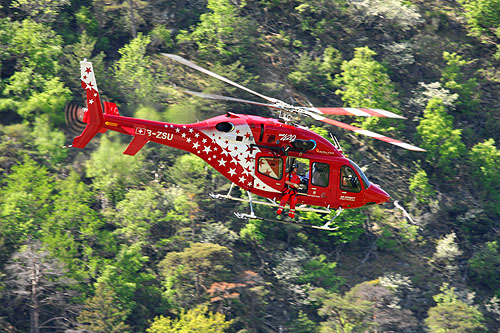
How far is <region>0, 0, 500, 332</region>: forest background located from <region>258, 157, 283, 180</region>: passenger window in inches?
717

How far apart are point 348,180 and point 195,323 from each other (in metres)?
22.7

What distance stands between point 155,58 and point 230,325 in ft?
77.3

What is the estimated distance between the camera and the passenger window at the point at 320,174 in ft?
90.5

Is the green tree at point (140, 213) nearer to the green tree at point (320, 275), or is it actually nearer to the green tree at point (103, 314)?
the green tree at point (103, 314)

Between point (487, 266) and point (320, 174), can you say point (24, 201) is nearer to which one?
point (320, 174)

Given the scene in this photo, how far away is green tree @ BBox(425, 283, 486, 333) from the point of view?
50406 millimetres

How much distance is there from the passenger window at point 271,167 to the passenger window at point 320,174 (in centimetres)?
131

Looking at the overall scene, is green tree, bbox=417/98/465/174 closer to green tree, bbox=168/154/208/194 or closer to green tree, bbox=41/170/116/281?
green tree, bbox=168/154/208/194

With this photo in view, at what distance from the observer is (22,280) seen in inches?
1852

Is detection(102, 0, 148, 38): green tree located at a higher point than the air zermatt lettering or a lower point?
lower

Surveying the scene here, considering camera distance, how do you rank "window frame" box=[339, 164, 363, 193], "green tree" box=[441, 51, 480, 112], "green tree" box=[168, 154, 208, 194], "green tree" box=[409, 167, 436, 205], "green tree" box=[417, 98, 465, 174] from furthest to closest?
"green tree" box=[441, 51, 480, 112]
"green tree" box=[417, 98, 465, 174]
"green tree" box=[409, 167, 436, 205]
"green tree" box=[168, 154, 208, 194]
"window frame" box=[339, 164, 363, 193]

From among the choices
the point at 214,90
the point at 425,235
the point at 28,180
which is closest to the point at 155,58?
the point at 214,90

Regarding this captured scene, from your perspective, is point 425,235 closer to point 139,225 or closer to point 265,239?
point 265,239

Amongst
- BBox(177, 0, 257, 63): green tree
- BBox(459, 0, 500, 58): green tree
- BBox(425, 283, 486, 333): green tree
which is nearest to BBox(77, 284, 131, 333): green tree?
BBox(425, 283, 486, 333): green tree
